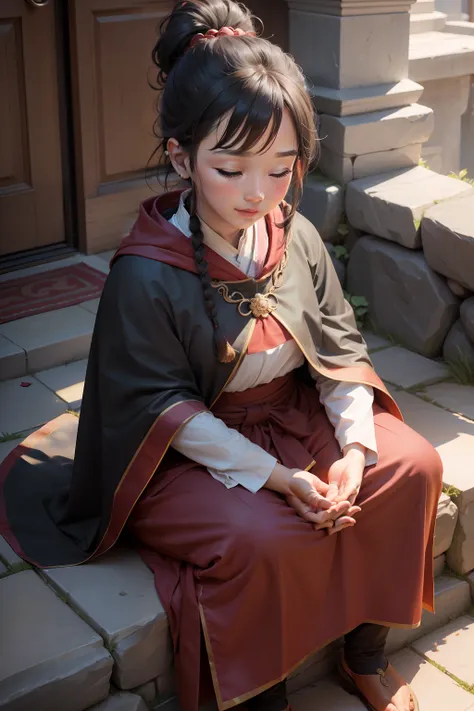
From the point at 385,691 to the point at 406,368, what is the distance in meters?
1.55

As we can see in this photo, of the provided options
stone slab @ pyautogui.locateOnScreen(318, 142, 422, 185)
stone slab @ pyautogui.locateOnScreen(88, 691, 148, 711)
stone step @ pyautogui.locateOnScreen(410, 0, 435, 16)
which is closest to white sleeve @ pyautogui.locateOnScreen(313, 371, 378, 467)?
stone slab @ pyautogui.locateOnScreen(88, 691, 148, 711)

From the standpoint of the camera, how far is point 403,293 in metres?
4.26

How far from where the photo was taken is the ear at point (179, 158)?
260 cm

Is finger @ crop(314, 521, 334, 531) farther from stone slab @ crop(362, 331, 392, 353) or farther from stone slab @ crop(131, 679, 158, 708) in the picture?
stone slab @ crop(362, 331, 392, 353)

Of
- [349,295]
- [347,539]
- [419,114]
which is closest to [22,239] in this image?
[349,295]

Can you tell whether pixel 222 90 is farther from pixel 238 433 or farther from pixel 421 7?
pixel 421 7

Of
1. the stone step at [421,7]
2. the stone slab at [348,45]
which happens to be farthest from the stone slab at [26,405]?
the stone step at [421,7]

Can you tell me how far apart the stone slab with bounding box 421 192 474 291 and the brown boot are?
1.65 m

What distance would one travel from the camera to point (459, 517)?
3.25m

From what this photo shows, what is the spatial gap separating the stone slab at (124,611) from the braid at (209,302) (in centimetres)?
60

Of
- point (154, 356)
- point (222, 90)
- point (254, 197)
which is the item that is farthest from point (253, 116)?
point (154, 356)

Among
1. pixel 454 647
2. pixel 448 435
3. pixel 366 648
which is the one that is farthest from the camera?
pixel 448 435

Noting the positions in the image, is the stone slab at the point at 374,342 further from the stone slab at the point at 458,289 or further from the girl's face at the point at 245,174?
the girl's face at the point at 245,174

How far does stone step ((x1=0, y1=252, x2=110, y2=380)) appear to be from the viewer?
153 inches
